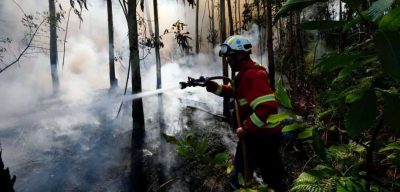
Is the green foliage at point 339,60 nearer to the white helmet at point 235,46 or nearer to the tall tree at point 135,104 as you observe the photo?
the white helmet at point 235,46

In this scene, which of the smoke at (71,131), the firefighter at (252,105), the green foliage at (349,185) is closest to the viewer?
the green foliage at (349,185)

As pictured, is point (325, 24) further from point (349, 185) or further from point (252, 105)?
point (252, 105)

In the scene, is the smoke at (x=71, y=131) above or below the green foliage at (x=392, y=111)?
below

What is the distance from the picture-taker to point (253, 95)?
11.0 ft

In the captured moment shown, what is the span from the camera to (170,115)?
435 inches

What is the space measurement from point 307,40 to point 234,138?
16.8m

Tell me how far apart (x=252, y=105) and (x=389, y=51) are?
113 inches

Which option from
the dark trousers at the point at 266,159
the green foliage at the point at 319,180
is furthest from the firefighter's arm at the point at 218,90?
the green foliage at the point at 319,180

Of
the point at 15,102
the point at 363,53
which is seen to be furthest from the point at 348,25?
the point at 15,102

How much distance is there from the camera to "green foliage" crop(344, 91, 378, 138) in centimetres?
58

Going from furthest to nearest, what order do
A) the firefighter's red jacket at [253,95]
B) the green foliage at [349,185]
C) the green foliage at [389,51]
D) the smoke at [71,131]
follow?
the smoke at [71,131]
the firefighter's red jacket at [253,95]
the green foliage at [349,185]
the green foliage at [389,51]

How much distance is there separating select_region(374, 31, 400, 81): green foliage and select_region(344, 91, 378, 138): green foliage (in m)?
0.12

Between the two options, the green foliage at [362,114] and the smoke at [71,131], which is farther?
the smoke at [71,131]

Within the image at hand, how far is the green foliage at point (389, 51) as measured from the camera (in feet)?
1.53
